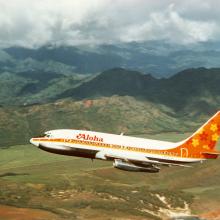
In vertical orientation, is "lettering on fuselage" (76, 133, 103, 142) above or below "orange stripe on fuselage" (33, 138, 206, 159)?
above

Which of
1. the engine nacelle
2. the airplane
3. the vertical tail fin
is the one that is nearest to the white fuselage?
the airplane

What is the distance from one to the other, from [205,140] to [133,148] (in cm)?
1582

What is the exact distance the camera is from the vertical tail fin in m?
102

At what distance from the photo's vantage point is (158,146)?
9925 cm

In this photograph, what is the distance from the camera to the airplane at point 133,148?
320ft

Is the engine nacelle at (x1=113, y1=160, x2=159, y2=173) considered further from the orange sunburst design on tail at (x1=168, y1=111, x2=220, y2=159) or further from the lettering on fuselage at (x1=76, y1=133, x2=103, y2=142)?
the orange sunburst design on tail at (x1=168, y1=111, x2=220, y2=159)

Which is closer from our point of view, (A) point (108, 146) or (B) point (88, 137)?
(A) point (108, 146)

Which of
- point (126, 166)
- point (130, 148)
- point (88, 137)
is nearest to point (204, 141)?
point (130, 148)

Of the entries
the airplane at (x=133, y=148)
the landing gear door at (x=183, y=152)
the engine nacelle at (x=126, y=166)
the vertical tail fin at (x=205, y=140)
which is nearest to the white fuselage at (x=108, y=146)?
the airplane at (x=133, y=148)

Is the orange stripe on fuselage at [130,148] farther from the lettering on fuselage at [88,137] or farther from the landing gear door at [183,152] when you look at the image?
the lettering on fuselage at [88,137]

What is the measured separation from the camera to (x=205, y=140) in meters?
Answer: 102

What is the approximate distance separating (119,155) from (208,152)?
59.0 ft

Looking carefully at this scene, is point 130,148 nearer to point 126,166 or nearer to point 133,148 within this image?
point 133,148


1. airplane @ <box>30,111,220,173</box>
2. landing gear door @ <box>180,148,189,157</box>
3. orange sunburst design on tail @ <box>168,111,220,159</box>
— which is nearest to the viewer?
airplane @ <box>30,111,220,173</box>
